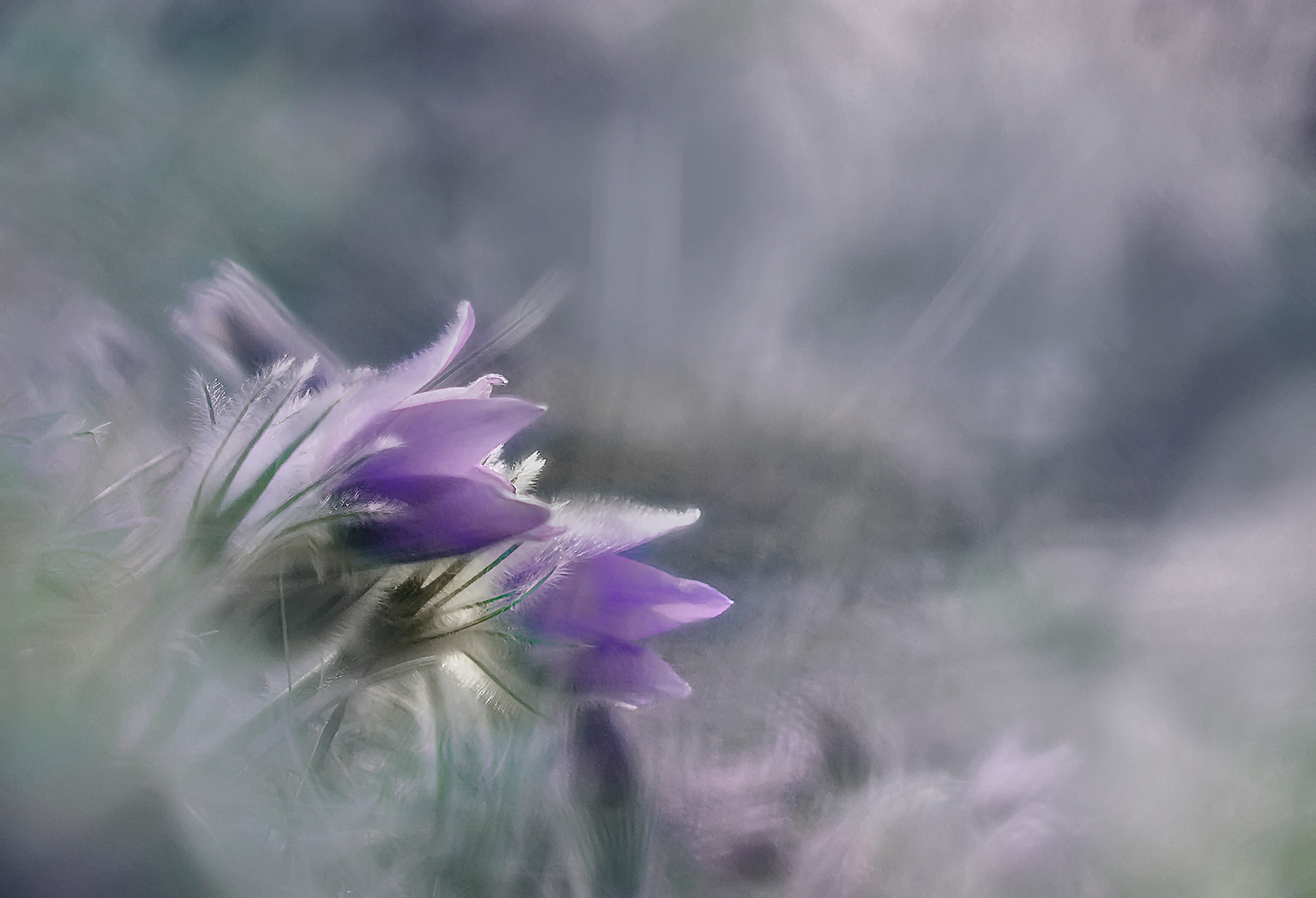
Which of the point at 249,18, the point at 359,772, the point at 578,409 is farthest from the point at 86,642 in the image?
the point at 249,18

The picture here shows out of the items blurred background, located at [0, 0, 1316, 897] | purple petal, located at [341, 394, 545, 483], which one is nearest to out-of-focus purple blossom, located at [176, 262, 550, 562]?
purple petal, located at [341, 394, 545, 483]

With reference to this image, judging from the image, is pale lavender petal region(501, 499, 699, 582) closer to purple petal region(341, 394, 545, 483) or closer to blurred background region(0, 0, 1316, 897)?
purple petal region(341, 394, 545, 483)

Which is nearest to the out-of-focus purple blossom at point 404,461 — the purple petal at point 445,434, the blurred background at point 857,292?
the purple petal at point 445,434

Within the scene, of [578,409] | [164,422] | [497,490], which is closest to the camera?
[497,490]

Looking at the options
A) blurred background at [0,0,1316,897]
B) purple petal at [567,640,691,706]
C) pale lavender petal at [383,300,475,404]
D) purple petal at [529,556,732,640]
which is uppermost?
blurred background at [0,0,1316,897]

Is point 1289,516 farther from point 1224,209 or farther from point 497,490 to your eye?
point 497,490

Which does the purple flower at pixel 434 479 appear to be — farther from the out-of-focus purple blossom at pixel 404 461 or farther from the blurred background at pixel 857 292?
the blurred background at pixel 857 292
